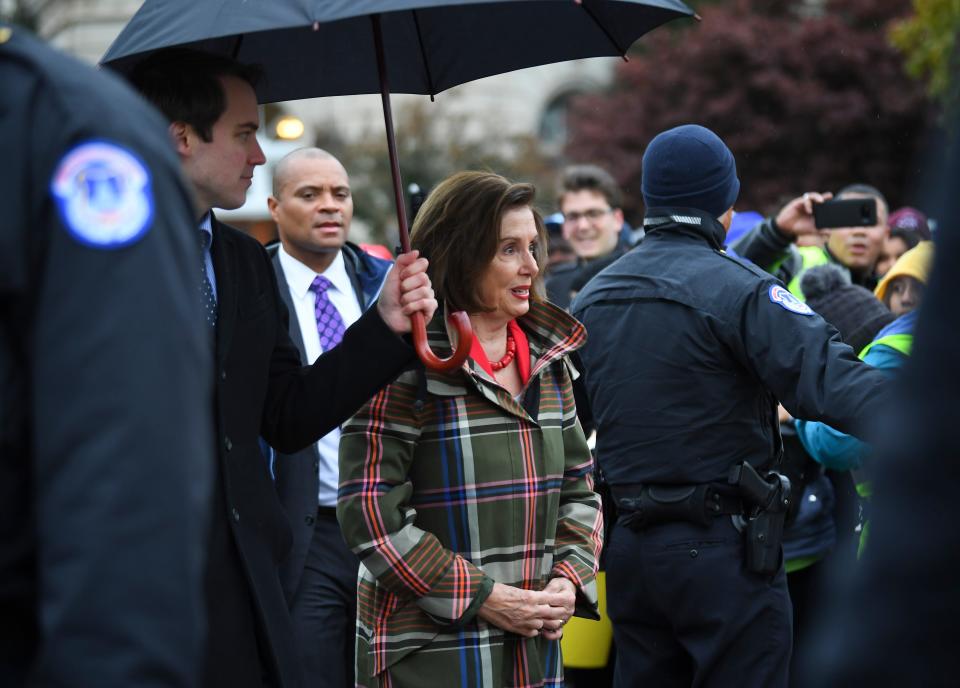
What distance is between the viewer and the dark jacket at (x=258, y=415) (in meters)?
2.94

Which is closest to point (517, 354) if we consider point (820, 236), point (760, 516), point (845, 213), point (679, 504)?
point (679, 504)

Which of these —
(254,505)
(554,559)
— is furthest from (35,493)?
(554,559)

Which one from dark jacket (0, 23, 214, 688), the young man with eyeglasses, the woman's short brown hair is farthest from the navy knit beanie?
the young man with eyeglasses

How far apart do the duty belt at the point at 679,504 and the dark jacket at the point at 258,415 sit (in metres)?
1.44

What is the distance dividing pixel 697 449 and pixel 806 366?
517 millimetres

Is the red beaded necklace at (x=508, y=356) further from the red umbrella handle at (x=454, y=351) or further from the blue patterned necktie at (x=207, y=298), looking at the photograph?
the blue patterned necktie at (x=207, y=298)

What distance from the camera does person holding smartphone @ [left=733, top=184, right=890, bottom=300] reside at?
6105 mm

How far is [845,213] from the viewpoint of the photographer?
6.31 metres

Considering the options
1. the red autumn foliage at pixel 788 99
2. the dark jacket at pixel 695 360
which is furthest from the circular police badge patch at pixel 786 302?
the red autumn foliage at pixel 788 99

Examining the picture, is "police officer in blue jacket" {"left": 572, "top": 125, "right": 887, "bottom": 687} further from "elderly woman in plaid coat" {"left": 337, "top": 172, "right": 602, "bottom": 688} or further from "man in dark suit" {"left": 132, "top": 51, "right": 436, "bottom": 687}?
"man in dark suit" {"left": 132, "top": 51, "right": 436, "bottom": 687}

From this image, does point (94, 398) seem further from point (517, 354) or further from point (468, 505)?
point (517, 354)

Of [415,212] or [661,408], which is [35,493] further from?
[661,408]

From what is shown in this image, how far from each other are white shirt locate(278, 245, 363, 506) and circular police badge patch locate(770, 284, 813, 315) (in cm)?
189

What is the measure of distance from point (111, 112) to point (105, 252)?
196 millimetres
